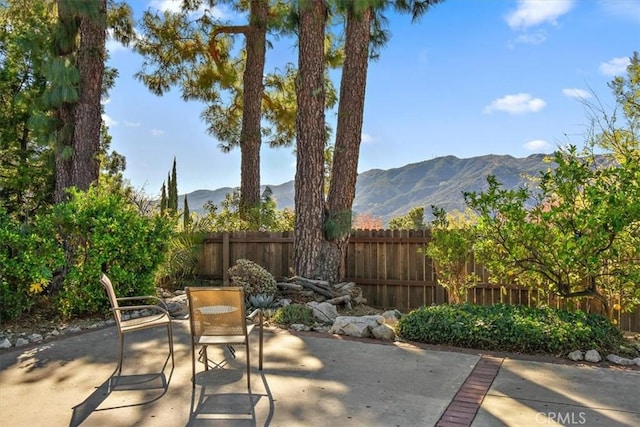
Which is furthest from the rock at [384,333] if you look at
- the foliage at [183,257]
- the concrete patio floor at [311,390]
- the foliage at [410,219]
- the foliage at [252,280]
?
the foliage at [410,219]

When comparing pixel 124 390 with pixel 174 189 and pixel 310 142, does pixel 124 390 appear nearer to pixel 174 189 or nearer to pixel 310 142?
pixel 310 142

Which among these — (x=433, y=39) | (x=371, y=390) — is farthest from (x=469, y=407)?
(x=433, y=39)

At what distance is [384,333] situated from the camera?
539cm

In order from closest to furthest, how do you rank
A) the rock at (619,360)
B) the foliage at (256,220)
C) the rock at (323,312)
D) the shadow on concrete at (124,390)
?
the shadow on concrete at (124,390), the rock at (619,360), the rock at (323,312), the foliage at (256,220)

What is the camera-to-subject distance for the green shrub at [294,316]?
249 inches

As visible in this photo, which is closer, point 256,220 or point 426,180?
point 256,220

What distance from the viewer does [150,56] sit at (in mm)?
13969

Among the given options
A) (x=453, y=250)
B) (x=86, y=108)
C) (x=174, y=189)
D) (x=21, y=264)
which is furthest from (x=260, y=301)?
(x=174, y=189)

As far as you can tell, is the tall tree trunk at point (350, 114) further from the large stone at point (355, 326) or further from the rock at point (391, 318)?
the large stone at point (355, 326)

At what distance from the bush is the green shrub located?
4.44ft

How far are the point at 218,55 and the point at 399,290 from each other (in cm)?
948

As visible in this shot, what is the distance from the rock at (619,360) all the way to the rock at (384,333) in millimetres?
2106

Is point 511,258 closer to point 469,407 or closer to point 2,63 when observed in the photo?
point 469,407

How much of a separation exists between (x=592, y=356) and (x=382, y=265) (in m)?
4.69
